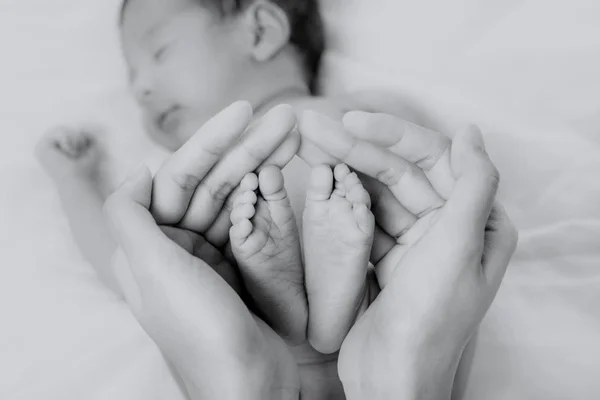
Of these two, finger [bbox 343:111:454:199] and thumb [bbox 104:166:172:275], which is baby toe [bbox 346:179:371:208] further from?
thumb [bbox 104:166:172:275]

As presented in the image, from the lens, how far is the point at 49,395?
2.76ft

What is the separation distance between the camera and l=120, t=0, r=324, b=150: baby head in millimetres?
931

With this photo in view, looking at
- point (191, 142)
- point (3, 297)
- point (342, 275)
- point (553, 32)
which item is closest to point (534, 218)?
point (553, 32)

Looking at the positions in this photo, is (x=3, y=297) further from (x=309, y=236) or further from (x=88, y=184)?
(x=309, y=236)

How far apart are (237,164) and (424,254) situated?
241 mm

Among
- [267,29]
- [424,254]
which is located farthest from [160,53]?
[424,254]

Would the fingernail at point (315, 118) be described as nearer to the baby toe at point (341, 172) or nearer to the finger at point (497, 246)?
the baby toe at point (341, 172)

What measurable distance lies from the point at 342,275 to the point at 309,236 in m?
0.06

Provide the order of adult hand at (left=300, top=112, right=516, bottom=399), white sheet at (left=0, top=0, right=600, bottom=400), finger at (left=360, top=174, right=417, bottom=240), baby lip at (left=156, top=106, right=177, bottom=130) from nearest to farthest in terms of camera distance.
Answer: adult hand at (left=300, top=112, right=516, bottom=399)
finger at (left=360, top=174, right=417, bottom=240)
white sheet at (left=0, top=0, right=600, bottom=400)
baby lip at (left=156, top=106, right=177, bottom=130)

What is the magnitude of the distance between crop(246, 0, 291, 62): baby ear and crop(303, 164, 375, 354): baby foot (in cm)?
38

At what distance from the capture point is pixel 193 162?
69 centimetres

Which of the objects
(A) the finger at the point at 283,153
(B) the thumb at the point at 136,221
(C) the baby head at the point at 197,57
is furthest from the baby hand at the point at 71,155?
(A) the finger at the point at 283,153

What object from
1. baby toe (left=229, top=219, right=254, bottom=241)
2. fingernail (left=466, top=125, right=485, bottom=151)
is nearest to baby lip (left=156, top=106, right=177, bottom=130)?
baby toe (left=229, top=219, right=254, bottom=241)

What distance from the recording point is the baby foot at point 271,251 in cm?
67
